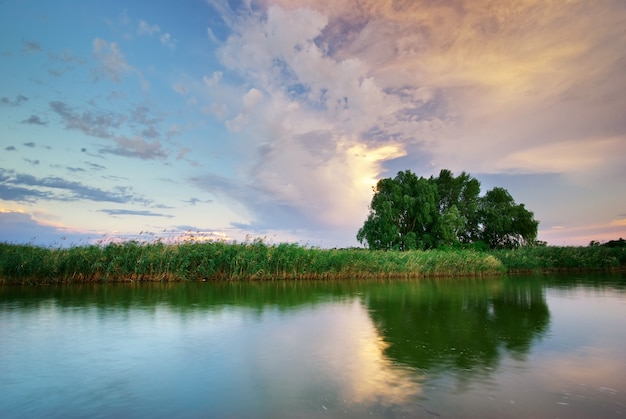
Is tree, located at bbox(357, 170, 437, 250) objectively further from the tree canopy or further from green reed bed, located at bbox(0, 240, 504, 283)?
green reed bed, located at bbox(0, 240, 504, 283)

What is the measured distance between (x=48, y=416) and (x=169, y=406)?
3.30 feet

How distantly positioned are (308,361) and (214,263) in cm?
1263

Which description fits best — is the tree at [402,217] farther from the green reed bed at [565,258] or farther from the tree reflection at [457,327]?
the tree reflection at [457,327]

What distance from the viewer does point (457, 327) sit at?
22.9ft

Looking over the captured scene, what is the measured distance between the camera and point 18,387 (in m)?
3.99

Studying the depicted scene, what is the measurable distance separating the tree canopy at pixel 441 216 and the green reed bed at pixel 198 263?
1003 centimetres

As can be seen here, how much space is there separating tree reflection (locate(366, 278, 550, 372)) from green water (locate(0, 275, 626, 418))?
0.12 ft

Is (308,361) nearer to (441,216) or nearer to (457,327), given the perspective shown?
(457,327)

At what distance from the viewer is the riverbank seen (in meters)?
14.5

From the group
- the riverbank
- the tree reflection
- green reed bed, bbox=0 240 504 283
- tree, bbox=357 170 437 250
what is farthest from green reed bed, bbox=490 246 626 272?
the tree reflection

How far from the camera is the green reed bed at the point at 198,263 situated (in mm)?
14398

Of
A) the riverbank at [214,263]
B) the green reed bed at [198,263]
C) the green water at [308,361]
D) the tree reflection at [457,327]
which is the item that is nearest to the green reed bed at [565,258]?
the riverbank at [214,263]

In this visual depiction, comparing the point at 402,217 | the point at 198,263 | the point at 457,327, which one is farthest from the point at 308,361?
the point at 402,217

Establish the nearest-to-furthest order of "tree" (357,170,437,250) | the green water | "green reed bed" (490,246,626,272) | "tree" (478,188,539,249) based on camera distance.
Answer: the green water
"green reed bed" (490,246,626,272)
"tree" (357,170,437,250)
"tree" (478,188,539,249)
